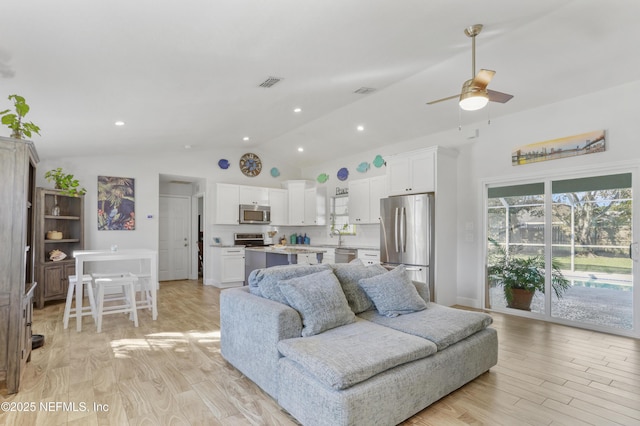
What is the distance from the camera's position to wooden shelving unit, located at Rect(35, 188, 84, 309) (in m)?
5.36

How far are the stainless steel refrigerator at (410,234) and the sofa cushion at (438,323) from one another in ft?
6.43

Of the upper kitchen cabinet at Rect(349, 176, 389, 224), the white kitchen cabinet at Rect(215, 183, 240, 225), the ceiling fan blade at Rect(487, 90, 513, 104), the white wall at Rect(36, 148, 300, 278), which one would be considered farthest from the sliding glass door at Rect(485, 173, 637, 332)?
Result: the white wall at Rect(36, 148, 300, 278)

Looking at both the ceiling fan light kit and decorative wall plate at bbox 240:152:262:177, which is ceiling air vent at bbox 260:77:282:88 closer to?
the ceiling fan light kit

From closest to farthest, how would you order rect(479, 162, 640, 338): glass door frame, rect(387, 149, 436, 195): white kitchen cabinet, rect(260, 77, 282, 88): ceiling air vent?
1. rect(260, 77, 282, 88): ceiling air vent
2. rect(479, 162, 640, 338): glass door frame
3. rect(387, 149, 436, 195): white kitchen cabinet

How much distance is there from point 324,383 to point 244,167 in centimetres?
660

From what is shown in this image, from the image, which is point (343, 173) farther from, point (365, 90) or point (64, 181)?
point (64, 181)

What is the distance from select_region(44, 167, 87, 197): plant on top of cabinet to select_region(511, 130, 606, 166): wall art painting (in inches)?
268

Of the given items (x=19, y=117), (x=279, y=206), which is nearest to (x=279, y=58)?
(x=19, y=117)

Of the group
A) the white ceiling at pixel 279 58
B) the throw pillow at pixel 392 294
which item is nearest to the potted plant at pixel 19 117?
the white ceiling at pixel 279 58

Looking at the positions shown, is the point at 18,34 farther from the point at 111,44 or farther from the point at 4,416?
the point at 4,416

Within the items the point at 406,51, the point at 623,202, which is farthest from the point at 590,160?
the point at 406,51

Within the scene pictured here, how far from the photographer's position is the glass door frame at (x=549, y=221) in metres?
3.93

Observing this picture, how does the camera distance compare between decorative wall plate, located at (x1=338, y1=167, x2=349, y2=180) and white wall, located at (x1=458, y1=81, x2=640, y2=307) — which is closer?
white wall, located at (x1=458, y1=81, x2=640, y2=307)

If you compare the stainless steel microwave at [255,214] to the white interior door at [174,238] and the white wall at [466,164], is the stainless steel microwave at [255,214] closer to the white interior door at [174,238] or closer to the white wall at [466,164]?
the white wall at [466,164]
